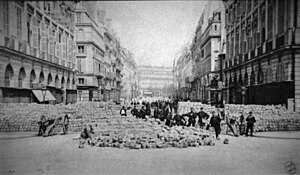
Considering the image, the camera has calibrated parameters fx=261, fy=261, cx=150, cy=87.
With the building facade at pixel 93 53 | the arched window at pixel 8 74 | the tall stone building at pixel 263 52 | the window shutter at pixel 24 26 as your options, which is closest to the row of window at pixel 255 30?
the tall stone building at pixel 263 52

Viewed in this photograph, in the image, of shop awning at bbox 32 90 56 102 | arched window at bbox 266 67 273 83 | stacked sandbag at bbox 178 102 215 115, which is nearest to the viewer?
shop awning at bbox 32 90 56 102

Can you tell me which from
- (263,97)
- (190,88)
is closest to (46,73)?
(263,97)

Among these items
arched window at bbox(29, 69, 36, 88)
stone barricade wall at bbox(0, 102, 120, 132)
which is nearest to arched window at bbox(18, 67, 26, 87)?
arched window at bbox(29, 69, 36, 88)

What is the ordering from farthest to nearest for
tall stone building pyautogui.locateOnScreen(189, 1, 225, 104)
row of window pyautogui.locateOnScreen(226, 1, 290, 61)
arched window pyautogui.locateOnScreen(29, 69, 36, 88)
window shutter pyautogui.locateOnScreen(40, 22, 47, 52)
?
1. tall stone building pyautogui.locateOnScreen(189, 1, 225, 104)
2. row of window pyautogui.locateOnScreen(226, 1, 290, 61)
3. arched window pyautogui.locateOnScreen(29, 69, 36, 88)
4. window shutter pyautogui.locateOnScreen(40, 22, 47, 52)

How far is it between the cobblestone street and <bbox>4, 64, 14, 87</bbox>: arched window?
6.34 feet

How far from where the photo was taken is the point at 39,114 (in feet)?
32.2

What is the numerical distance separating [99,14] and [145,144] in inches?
163

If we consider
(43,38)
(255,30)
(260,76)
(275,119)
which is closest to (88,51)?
(43,38)

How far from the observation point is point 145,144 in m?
7.43

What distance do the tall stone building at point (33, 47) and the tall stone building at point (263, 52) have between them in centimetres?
817

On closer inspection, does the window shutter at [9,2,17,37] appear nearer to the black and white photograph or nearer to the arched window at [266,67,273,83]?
the black and white photograph

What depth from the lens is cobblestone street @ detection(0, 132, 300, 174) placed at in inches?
230

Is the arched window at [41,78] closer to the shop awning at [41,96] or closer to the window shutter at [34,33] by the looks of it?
the shop awning at [41,96]

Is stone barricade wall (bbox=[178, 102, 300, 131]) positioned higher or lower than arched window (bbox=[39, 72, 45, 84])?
lower
